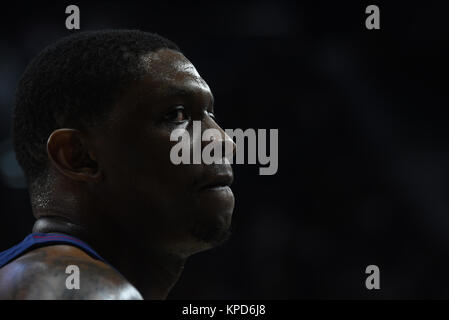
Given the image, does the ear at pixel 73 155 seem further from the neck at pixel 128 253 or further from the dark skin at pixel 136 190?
the neck at pixel 128 253

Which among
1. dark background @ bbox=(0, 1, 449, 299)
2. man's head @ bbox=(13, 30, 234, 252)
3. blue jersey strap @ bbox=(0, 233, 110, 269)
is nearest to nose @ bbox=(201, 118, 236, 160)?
man's head @ bbox=(13, 30, 234, 252)

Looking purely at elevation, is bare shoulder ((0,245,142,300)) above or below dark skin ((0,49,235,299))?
below

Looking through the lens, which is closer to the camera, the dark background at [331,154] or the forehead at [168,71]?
the forehead at [168,71]

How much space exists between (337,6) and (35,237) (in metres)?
4.78

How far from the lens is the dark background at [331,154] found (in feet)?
19.6

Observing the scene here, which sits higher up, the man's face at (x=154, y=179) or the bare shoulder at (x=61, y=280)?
the man's face at (x=154, y=179)

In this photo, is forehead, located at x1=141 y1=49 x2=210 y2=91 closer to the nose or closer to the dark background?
the nose

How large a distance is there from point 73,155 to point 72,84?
245mm

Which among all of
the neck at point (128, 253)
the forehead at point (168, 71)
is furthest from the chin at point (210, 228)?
the forehead at point (168, 71)

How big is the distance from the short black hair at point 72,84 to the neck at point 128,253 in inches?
8.9

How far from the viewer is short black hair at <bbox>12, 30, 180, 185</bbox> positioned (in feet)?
6.93

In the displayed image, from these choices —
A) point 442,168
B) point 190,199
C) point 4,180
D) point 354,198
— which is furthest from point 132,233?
point 442,168

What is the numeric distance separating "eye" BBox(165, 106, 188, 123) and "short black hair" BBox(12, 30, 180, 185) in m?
0.17

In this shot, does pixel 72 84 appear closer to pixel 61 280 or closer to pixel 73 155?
pixel 73 155
